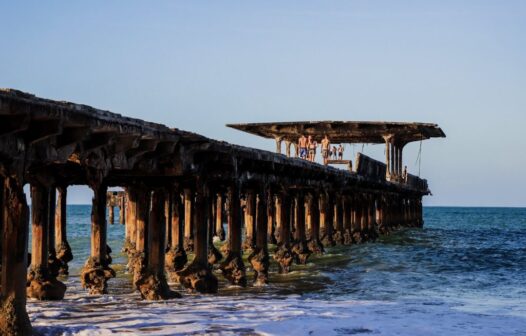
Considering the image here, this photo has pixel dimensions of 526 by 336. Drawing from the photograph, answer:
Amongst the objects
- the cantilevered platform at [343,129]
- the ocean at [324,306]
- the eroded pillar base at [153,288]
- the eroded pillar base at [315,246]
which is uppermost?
the cantilevered platform at [343,129]

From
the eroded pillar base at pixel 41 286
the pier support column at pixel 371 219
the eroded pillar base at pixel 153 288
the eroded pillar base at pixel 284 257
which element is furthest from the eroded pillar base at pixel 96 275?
the pier support column at pixel 371 219

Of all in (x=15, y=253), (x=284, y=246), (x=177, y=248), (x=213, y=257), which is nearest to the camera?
(x=15, y=253)

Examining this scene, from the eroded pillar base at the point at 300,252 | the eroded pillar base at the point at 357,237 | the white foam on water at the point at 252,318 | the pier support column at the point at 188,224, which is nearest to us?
the white foam on water at the point at 252,318

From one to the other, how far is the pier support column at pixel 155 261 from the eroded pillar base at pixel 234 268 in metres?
2.65

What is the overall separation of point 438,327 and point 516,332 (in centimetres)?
120

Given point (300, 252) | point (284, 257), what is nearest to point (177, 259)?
point (284, 257)

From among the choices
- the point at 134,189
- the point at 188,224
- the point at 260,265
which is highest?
the point at 134,189

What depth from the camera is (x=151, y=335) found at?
10.3m

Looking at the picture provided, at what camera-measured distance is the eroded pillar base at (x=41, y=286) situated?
14070 mm

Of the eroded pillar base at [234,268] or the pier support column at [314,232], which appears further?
the pier support column at [314,232]

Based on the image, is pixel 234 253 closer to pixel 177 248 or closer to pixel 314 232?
pixel 177 248

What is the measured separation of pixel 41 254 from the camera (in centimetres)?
1441

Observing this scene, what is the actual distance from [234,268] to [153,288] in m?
3.41

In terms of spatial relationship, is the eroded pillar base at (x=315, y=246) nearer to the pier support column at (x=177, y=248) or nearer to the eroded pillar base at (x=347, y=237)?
the pier support column at (x=177, y=248)
